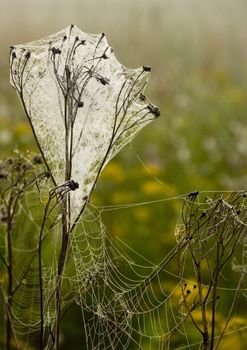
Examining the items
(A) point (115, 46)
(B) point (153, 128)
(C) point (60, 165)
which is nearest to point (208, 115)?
(B) point (153, 128)

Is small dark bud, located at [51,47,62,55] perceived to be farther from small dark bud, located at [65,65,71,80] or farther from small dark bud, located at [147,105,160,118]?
small dark bud, located at [147,105,160,118]

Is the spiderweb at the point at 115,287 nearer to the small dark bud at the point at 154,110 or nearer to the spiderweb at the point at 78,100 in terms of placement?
the spiderweb at the point at 78,100

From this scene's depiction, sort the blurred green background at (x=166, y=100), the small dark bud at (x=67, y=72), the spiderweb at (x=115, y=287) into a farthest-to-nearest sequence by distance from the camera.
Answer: the blurred green background at (x=166, y=100) → the spiderweb at (x=115, y=287) → the small dark bud at (x=67, y=72)

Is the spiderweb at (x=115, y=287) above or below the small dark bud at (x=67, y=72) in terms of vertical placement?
below

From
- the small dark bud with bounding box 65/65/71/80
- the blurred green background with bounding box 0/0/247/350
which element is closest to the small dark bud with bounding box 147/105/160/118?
the small dark bud with bounding box 65/65/71/80

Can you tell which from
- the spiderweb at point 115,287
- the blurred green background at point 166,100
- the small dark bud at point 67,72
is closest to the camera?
the small dark bud at point 67,72

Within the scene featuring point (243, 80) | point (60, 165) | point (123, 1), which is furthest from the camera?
point (123, 1)

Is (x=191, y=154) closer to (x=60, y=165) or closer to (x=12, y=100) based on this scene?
(x=12, y=100)

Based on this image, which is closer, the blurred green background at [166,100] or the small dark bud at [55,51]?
the small dark bud at [55,51]

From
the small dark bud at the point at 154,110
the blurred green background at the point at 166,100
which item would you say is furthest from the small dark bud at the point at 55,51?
the blurred green background at the point at 166,100
